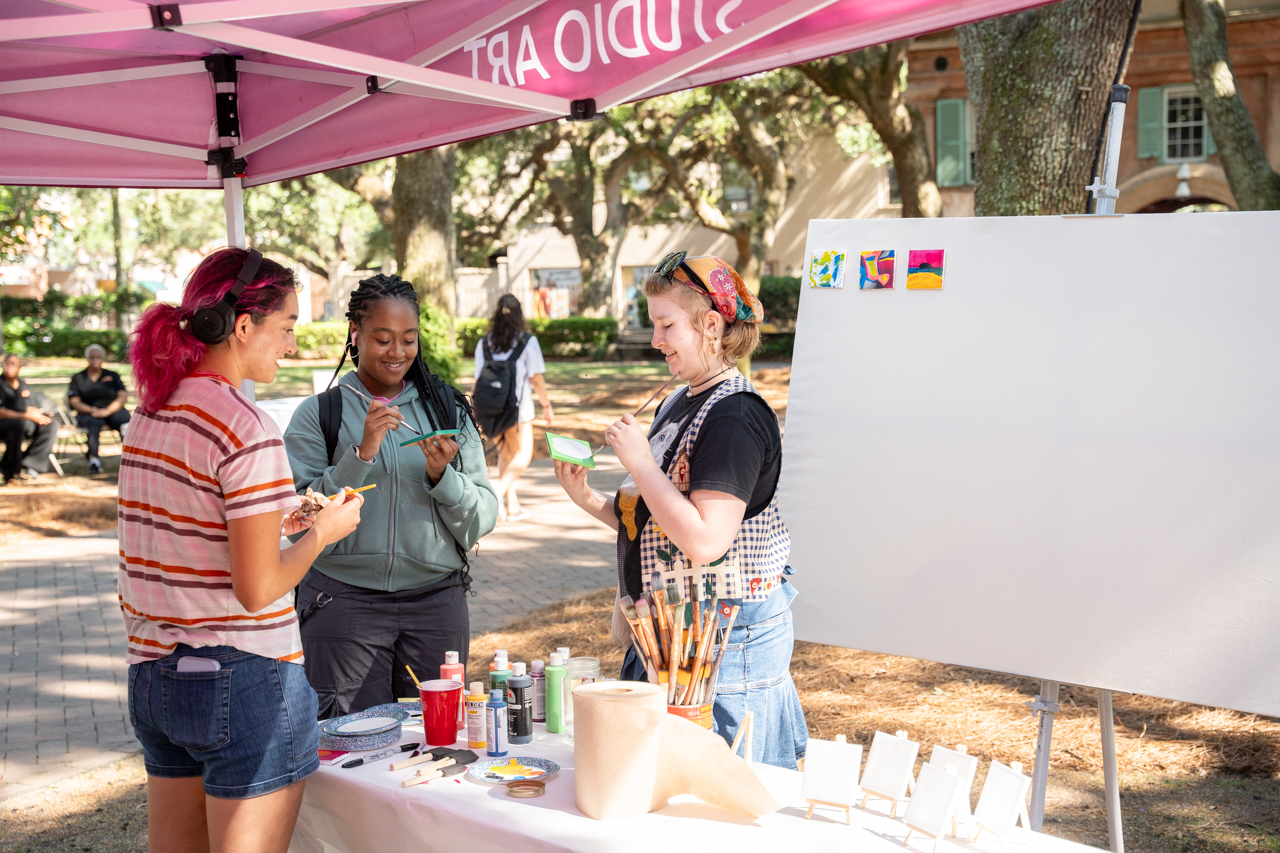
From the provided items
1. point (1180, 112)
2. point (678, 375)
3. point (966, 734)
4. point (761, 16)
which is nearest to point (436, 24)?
point (761, 16)

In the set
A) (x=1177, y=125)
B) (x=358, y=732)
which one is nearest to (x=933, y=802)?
(x=358, y=732)

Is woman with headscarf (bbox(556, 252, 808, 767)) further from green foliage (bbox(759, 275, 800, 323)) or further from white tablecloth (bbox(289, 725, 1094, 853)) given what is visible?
green foliage (bbox(759, 275, 800, 323))

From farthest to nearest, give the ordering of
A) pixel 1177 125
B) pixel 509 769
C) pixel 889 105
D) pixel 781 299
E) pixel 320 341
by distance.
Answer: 1. pixel 320 341
2. pixel 781 299
3. pixel 1177 125
4. pixel 889 105
5. pixel 509 769

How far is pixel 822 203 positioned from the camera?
1302 inches

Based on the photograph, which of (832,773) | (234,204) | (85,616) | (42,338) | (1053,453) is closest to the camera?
(832,773)

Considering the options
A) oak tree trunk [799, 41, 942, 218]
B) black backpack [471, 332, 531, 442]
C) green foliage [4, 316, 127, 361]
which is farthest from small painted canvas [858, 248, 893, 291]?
green foliage [4, 316, 127, 361]

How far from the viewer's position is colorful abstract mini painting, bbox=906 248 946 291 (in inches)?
125

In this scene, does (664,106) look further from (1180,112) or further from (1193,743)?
(1193,743)

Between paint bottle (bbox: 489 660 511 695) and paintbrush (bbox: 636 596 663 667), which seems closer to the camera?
paintbrush (bbox: 636 596 663 667)

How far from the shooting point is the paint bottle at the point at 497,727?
2227 mm

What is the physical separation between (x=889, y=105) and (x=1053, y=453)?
1104 centimetres

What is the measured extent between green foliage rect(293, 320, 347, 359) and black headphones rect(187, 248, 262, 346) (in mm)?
29553

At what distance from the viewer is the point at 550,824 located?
1.90 m

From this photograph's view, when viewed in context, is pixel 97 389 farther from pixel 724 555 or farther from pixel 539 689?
pixel 724 555
